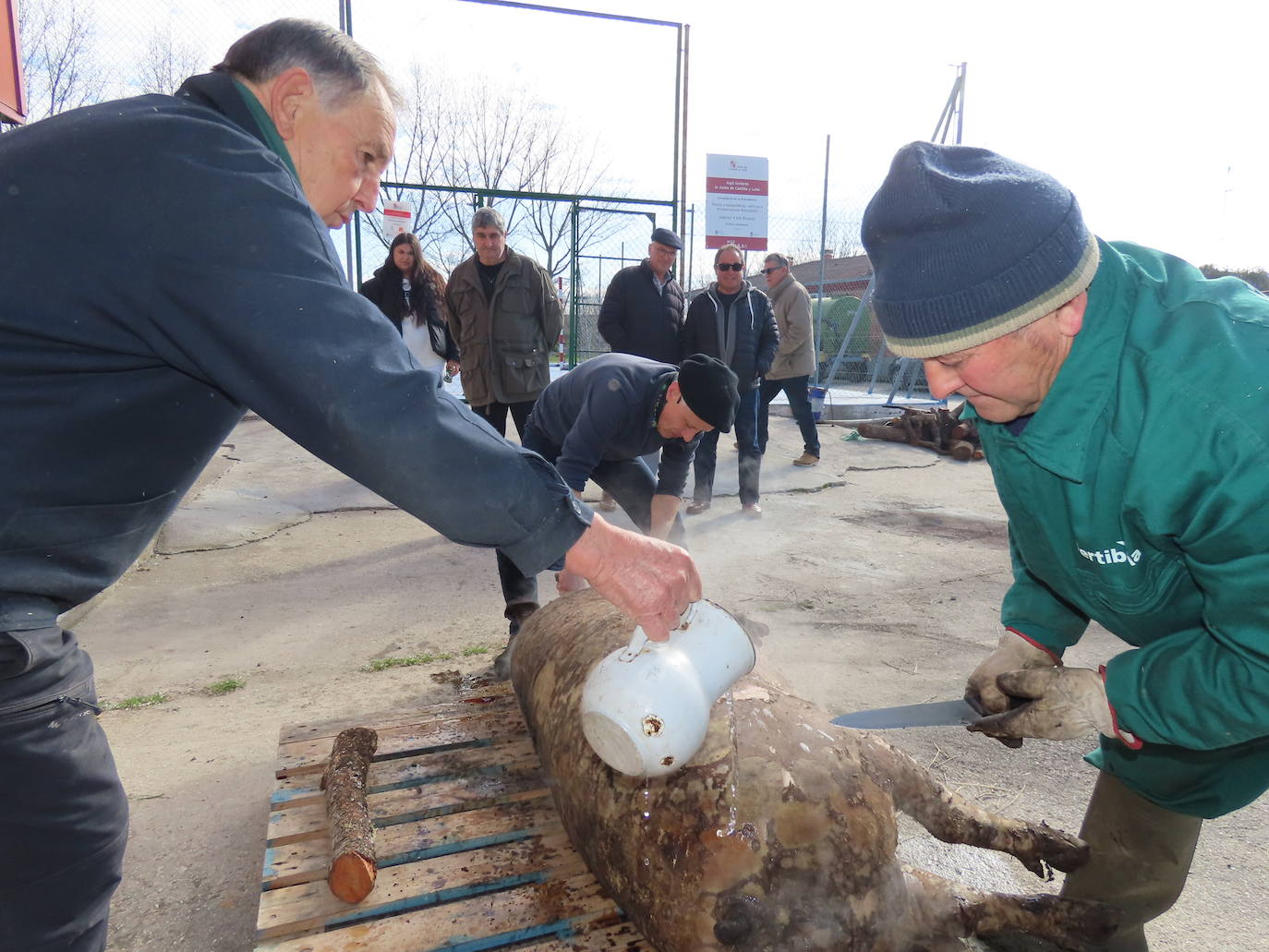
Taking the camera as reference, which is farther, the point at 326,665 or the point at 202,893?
the point at 326,665

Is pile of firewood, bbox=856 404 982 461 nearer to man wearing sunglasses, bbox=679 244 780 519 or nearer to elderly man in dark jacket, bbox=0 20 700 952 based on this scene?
man wearing sunglasses, bbox=679 244 780 519

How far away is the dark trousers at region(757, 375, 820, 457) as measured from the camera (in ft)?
26.1

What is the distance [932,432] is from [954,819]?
9258 mm

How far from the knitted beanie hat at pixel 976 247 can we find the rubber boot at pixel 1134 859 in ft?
4.78

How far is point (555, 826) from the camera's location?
2229 millimetres

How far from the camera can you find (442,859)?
210cm

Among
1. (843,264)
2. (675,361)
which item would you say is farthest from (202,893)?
(843,264)

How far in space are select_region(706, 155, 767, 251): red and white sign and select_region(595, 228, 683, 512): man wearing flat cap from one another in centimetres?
319

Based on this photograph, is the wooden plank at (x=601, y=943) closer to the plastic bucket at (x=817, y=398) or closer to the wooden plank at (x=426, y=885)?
the wooden plank at (x=426, y=885)

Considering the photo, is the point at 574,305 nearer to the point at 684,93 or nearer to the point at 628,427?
the point at 684,93

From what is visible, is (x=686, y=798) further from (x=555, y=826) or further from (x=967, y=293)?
(x=967, y=293)

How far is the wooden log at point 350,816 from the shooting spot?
1923 mm

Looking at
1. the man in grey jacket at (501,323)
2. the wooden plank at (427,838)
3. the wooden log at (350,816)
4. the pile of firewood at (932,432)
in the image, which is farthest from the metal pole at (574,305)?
the wooden plank at (427,838)

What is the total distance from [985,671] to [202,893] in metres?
2.44
